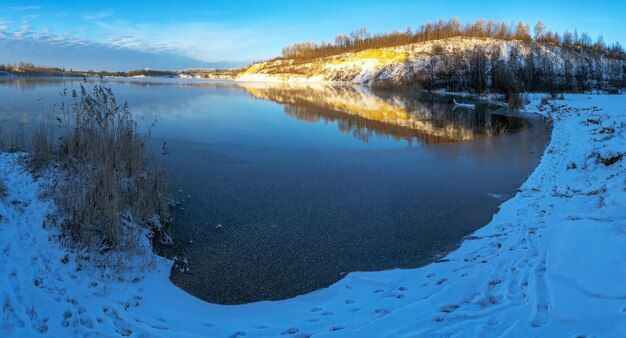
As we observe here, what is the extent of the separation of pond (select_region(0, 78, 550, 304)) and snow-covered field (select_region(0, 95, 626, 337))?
1.63ft

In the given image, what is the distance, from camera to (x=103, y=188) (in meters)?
6.32

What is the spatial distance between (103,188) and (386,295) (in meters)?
4.82

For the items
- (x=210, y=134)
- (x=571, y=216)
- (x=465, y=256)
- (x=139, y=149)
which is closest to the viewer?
(x=465, y=256)

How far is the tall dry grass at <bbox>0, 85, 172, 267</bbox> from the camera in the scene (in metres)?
5.38

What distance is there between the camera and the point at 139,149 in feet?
27.8

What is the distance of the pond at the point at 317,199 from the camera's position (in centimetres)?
568

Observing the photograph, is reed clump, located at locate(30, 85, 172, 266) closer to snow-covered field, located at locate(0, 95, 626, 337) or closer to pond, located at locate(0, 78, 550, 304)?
snow-covered field, located at locate(0, 95, 626, 337)

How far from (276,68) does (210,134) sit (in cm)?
13997

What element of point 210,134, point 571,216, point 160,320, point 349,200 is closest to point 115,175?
point 160,320

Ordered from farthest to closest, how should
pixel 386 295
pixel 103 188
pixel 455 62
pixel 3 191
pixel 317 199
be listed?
1. pixel 455 62
2. pixel 317 199
3. pixel 103 188
4. pixel 3 191
5. pixel 386 295

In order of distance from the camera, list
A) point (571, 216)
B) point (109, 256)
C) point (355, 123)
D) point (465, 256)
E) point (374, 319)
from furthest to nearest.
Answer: point (355, 123), point (571, 216), point (465, 256), point (109, 256), point (374, 319)

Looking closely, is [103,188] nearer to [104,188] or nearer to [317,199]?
[104,188]

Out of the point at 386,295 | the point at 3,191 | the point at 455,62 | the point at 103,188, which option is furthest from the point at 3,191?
the point at 455,62

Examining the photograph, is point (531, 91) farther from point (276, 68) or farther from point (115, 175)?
point (276, 68)
